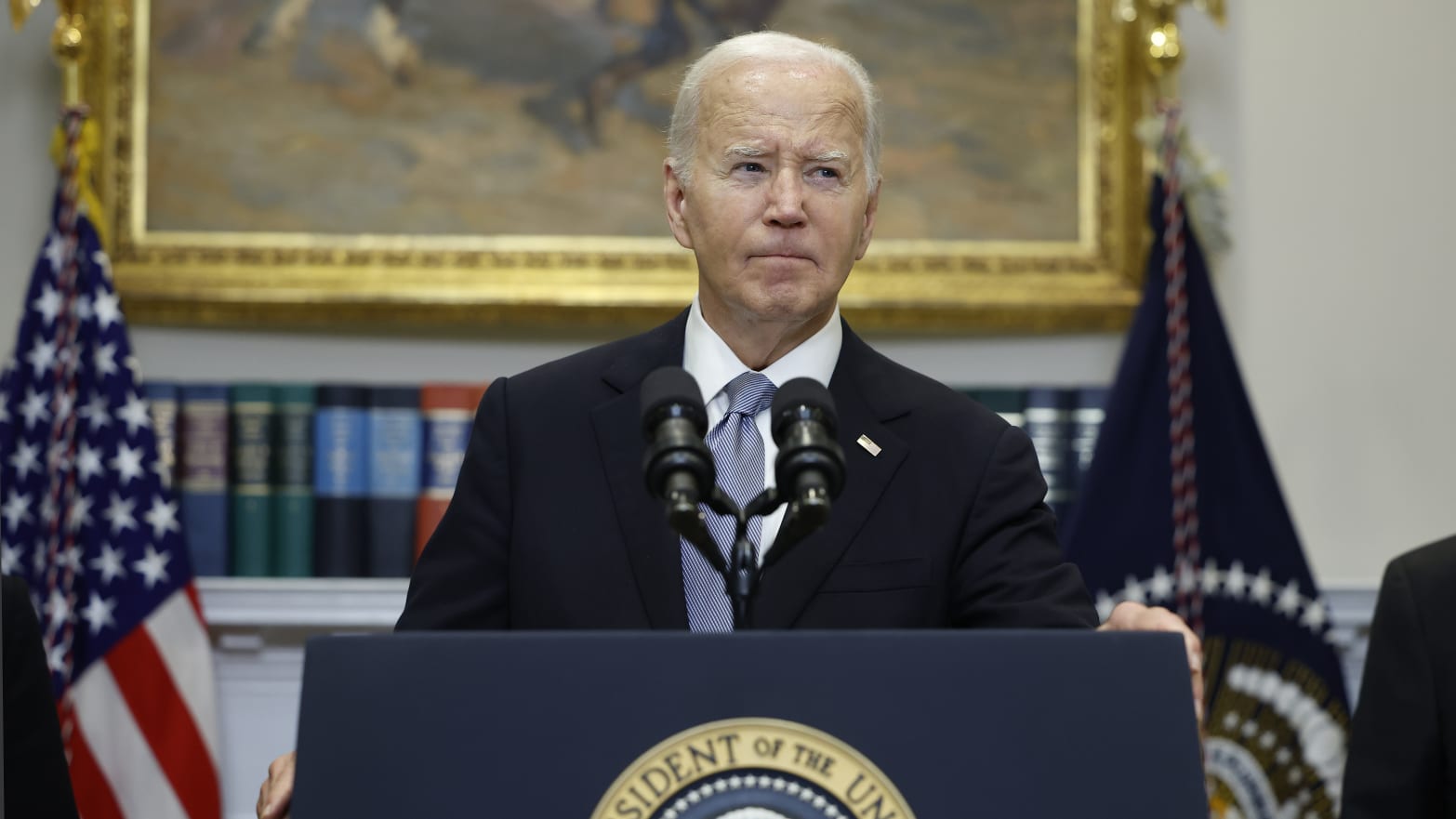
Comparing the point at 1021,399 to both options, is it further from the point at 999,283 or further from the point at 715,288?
the point at 715,288

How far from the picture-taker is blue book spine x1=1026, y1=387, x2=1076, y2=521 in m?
4.51

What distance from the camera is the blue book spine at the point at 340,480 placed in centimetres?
442

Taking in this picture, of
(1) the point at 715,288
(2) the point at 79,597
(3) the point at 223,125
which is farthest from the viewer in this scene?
(3) the point at 223,125

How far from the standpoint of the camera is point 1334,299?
4.79m

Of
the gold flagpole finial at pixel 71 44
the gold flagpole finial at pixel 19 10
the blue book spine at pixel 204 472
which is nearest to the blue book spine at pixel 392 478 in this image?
the blue book spine at pixel 204 472

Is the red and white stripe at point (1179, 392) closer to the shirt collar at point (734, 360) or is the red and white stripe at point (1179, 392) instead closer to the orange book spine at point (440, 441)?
the orange book spine at point (440, 441)

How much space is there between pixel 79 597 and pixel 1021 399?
8.35 feet

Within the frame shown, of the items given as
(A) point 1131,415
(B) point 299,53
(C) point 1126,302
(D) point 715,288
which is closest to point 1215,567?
(A) point 1131,415

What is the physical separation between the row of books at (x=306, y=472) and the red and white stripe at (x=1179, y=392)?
1895mm

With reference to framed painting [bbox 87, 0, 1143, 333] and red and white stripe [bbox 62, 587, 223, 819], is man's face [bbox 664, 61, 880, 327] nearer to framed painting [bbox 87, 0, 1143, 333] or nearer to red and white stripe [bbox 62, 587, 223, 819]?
framed painting [bbox 87, 0, 1143, 333]

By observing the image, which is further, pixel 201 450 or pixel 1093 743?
pixel 201 450

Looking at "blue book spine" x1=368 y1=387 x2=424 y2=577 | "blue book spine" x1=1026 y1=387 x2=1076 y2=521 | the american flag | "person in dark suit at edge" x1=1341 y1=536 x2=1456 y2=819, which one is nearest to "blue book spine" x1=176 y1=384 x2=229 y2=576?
the american flag

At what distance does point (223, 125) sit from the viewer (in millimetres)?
4648

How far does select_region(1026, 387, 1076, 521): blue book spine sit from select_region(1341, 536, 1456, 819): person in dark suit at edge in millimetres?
1941
